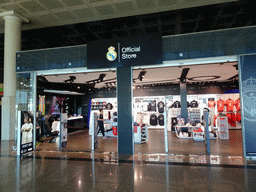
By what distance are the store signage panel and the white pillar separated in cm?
421

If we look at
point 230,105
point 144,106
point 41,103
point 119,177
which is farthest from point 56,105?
point 230,105

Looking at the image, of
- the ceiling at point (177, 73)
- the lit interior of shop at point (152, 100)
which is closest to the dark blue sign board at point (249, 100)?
the ceiling at point (177, 73)

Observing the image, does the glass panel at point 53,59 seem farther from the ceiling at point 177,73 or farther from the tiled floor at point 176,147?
the tiled floor at point 176,147

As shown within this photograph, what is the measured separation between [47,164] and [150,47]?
14.9 feet

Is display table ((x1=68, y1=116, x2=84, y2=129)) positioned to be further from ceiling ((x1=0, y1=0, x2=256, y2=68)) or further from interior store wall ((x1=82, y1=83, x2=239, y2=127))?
ceiling ((x1=0, y1=0, x2=256, y2=68))

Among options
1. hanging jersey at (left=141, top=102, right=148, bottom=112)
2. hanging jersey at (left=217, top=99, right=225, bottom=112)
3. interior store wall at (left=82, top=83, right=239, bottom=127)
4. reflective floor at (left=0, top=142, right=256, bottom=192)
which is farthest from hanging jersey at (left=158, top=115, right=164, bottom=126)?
reflective floor at (left=0, top=142, right=256, bottom=192)

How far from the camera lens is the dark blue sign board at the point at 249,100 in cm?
507

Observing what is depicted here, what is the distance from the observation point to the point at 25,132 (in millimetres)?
5727

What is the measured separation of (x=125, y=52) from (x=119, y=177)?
12.4 ft

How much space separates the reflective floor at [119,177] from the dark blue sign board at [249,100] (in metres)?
1.19

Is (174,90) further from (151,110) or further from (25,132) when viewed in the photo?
(25,132)

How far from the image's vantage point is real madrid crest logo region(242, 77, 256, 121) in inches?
201

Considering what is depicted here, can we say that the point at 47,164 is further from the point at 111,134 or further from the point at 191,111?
the point at 191,111

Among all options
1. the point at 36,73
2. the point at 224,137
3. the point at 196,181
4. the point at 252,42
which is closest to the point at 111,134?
the point at 36,73
